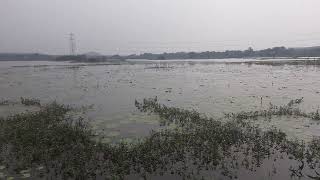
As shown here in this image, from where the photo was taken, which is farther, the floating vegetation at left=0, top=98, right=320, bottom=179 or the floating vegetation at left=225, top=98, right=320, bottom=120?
the floating vegetation at left=225, top=98, right=320, bottom=120

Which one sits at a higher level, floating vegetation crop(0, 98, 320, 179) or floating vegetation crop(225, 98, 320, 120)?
floating vegetation crop(225, 98, 320, 120)

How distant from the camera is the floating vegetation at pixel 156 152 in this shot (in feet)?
34.3

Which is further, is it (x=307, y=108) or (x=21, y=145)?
(x=307, y=108)

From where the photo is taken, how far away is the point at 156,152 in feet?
39.4

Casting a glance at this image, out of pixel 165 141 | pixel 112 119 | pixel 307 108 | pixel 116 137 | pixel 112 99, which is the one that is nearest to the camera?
pixel 165 141

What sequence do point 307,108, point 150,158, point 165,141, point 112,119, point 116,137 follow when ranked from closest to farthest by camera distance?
point 150,158 < point 165,141 < point 116,137 < point 112,119 < point 307,108

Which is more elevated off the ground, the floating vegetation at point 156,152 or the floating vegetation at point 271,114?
the floating vegetation at point 271,114

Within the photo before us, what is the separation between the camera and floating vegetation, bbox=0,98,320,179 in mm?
10461

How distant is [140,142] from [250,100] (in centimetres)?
1399

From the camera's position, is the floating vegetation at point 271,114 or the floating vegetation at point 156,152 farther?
the floating vegetation at point 271,114

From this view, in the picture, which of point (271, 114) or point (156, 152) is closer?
point (156, 152)

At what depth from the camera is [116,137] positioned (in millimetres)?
14602

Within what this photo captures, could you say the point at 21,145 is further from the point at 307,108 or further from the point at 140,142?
the point at 307,108

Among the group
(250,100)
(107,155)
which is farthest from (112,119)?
(250,100)
